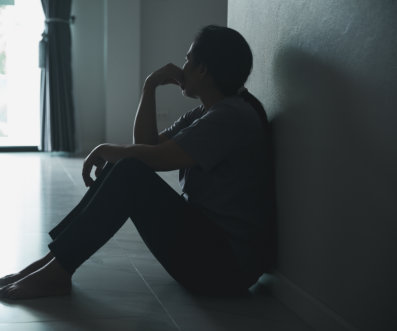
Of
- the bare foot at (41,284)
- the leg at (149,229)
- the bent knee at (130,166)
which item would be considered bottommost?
the bare foot at (41,284)

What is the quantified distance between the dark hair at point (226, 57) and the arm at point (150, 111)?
0.19 metres

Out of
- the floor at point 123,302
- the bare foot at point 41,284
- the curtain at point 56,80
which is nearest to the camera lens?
the floor at point 123,302

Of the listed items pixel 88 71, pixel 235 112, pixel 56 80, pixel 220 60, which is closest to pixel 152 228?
pixel 235 112

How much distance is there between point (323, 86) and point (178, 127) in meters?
0.68

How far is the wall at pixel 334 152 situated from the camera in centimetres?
132

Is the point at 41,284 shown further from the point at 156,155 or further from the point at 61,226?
the point at 156,155

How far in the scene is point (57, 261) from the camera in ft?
5.95

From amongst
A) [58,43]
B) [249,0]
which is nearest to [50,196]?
[249,0]

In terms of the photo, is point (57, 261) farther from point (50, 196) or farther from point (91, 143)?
point (91, 143)

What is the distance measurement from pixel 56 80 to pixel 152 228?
164 inches

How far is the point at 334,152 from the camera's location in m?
1.55

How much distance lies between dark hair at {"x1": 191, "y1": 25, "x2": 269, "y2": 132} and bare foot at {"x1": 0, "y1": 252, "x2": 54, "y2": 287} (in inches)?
29.5

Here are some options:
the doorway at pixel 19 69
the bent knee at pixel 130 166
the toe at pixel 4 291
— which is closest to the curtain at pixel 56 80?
the doorway at pixel 19 69

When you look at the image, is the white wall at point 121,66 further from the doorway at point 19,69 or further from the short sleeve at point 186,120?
the short sleeve at point 186,120
